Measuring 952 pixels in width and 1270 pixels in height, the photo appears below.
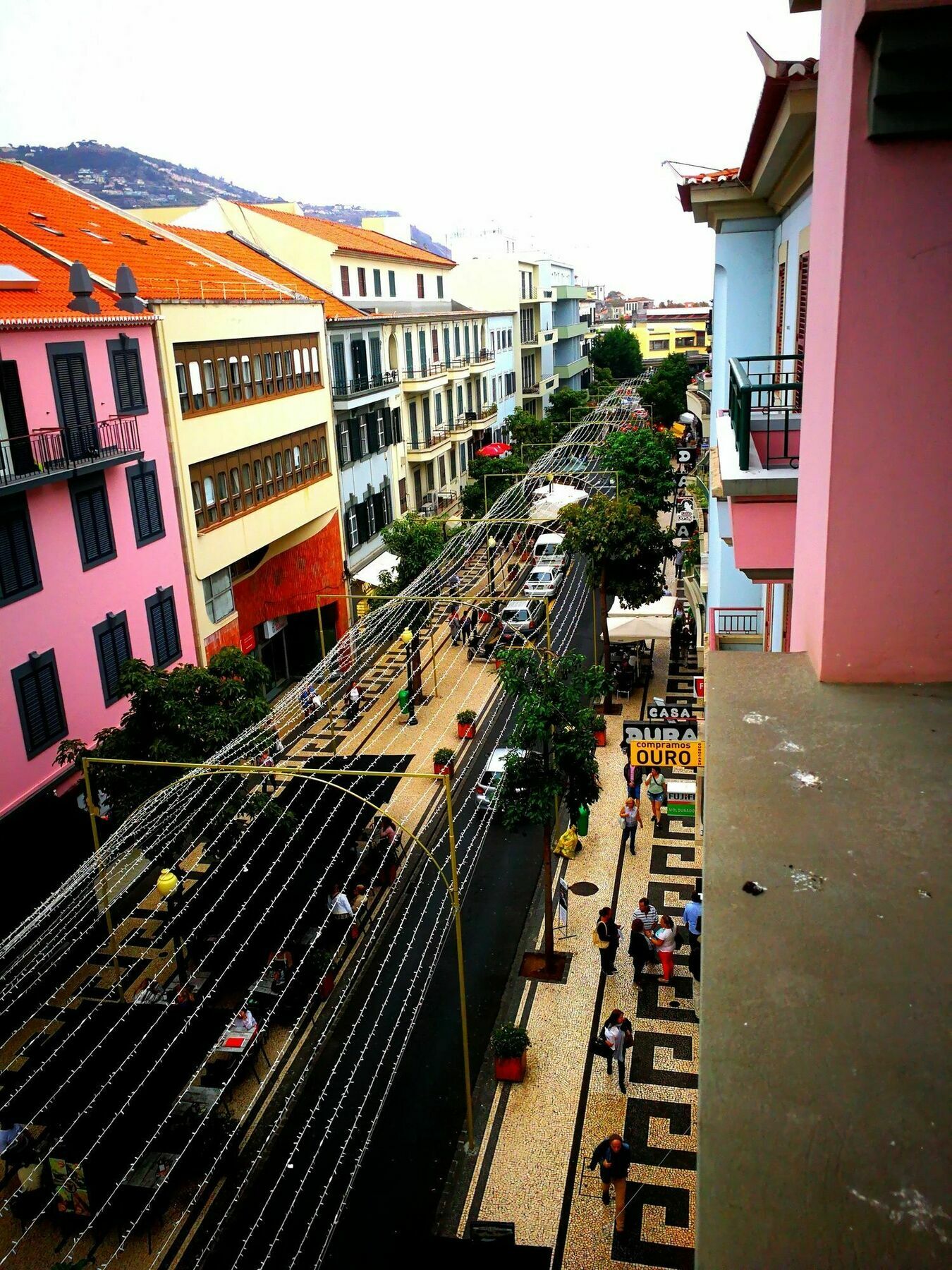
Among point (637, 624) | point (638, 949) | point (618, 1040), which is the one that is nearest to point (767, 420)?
point (618, 1040)

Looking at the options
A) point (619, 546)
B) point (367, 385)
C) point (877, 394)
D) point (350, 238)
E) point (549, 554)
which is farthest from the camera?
point (549, 554)

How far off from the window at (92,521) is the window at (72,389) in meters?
0.89

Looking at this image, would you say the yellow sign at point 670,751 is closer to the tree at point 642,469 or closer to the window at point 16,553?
the window at point 16,553

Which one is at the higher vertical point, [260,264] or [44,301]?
[260,264]

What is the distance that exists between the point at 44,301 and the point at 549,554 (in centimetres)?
2734

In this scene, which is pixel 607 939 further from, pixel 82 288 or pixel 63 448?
pixel 82 288

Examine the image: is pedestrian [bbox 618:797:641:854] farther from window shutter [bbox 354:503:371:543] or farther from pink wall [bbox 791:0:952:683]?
window shutter [bbox 354:503:371:543]

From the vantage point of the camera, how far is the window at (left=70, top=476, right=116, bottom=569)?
829 inches

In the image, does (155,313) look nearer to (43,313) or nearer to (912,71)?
(43,313)

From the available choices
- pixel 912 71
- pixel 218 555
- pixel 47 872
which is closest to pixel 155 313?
pixel 218 555

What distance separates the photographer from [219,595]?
2756 cm

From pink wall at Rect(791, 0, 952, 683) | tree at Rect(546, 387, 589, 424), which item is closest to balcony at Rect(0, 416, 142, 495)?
pink wall at Rect(791, 0, 952, 683)

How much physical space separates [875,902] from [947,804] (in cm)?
76

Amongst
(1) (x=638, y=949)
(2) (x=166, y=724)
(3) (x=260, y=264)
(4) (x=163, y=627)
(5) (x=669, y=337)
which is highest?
(3) (x=260, y=264)
